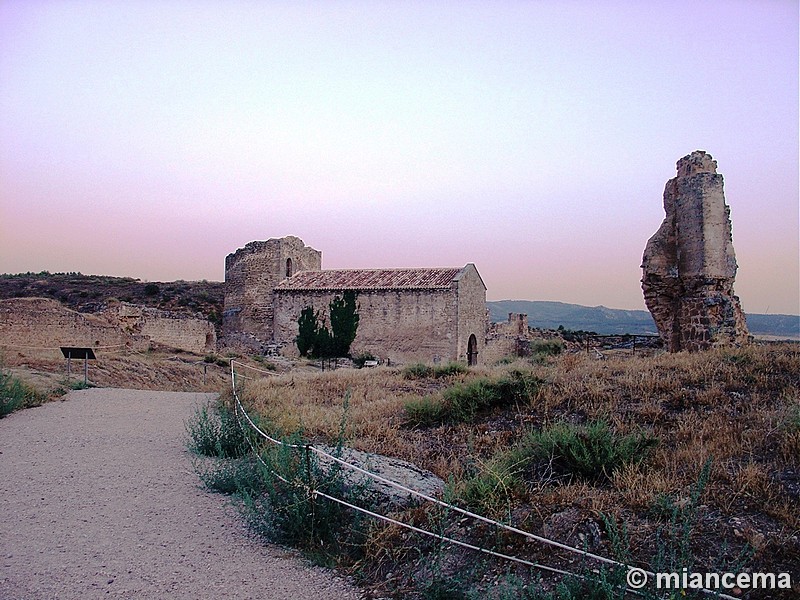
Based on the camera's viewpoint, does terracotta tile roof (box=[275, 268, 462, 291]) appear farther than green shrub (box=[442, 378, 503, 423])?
Yes

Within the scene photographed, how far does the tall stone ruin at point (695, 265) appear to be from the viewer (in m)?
11.2

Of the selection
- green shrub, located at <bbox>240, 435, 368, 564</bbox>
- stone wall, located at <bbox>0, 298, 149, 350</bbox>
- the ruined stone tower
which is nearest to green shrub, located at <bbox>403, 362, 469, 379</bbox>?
green shrub, located at <bbox>240, 435, 368, 564</bbox>

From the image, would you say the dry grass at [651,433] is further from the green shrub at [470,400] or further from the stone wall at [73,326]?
the stone wall at [73,326]

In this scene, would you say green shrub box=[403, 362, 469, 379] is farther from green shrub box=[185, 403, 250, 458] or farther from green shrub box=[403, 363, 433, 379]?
green shrub box=[185, 403, 250, 458]

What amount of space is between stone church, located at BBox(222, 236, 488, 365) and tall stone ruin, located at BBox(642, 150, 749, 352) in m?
12.1

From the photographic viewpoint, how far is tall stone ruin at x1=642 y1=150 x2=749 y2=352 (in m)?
11.2

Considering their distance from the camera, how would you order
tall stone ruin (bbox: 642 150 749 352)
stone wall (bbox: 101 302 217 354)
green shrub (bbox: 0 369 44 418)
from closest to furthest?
green shrub (bbox: 0 369 44 418)
tall stone ruin (bbox: 642 150 749 352)
stone wall (bbox: 101 302 217 354)

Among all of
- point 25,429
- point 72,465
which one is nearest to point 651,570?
point 72,465

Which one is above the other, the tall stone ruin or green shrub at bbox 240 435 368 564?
the tall stone ruin

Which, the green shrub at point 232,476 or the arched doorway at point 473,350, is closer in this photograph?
the green shrub at point 232,476

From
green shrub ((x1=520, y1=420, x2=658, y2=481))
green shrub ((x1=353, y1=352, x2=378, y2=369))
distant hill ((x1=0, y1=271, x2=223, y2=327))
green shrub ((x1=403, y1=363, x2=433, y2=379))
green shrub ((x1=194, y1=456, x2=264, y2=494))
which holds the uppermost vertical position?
distant hill ((x1=0, y1=271, x2=223, y2=327))

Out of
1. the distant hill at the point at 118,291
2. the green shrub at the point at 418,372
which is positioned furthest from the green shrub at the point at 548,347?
the distant hill at the point at 118,291

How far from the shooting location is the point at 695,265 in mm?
11461

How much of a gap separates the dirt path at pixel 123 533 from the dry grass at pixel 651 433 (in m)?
0.97
